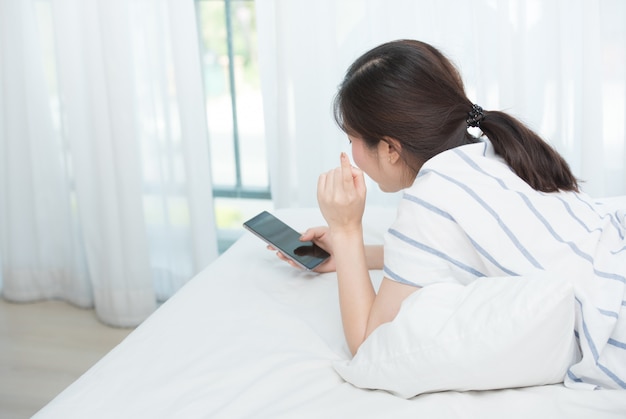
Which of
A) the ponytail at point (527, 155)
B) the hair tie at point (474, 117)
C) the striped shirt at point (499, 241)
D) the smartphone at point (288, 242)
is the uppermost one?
the hair tie at point (474, 117)

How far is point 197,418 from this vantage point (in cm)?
102

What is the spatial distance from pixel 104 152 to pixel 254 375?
142 centimetres

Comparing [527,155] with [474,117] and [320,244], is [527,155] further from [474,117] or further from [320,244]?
[320,244]

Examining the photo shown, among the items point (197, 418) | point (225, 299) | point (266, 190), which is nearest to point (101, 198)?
point (266, 190)

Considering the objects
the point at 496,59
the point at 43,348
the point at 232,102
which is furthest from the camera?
the point at 232,102

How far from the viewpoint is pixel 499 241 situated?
1.11 m

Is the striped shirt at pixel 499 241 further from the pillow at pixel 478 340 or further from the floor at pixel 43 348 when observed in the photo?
the floor at pixel 43 348

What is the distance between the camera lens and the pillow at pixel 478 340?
980 millimetres

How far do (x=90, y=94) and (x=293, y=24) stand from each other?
68 cm

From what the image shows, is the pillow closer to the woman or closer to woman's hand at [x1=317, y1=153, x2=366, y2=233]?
the woman

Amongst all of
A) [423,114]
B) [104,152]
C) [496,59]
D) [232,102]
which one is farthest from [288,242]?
[232,102]

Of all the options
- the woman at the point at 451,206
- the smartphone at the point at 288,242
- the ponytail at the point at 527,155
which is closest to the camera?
the woman at the point at 451,206

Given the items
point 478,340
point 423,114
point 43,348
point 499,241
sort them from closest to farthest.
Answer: point 478,340, point 499,241, point 423,114, point 43,348

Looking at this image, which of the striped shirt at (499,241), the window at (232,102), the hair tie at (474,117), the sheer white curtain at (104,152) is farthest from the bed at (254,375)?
the window at (232,102)
